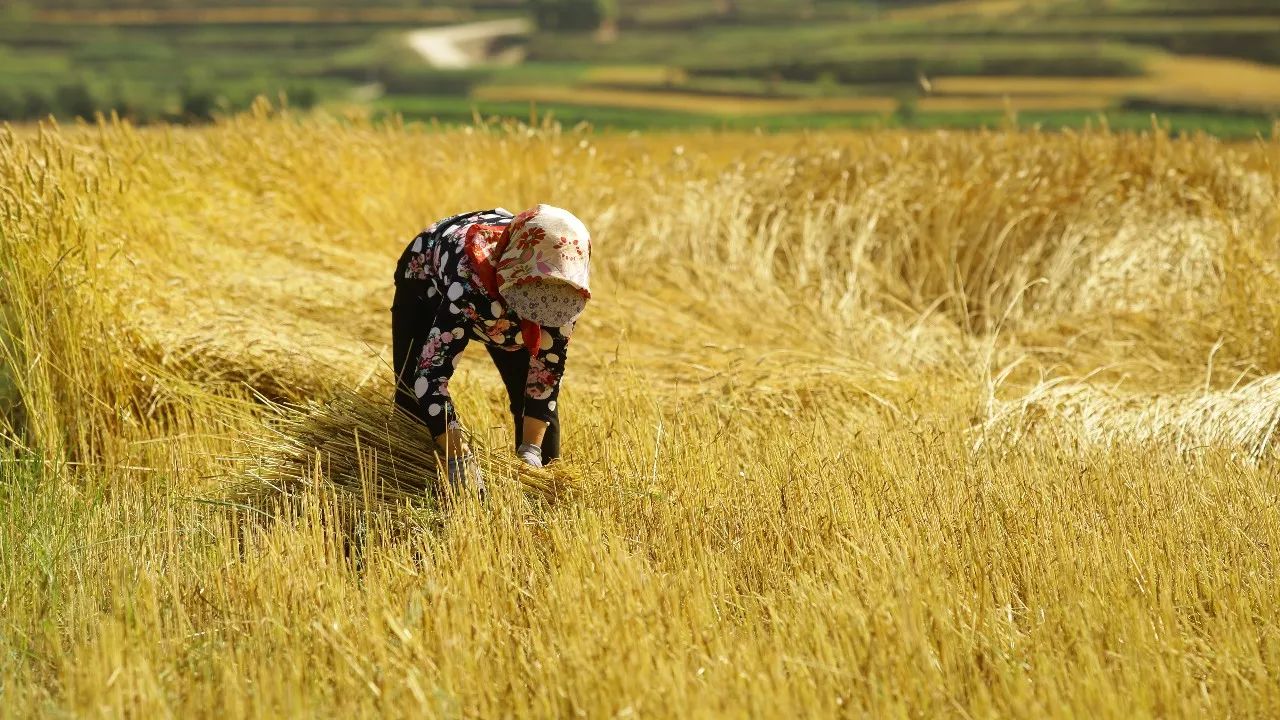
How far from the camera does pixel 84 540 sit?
3.57m

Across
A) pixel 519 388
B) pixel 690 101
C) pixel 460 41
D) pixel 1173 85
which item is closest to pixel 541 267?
pixel 519 388

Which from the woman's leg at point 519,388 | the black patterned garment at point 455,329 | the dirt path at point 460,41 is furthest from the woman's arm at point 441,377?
the dirt path at point 460,41

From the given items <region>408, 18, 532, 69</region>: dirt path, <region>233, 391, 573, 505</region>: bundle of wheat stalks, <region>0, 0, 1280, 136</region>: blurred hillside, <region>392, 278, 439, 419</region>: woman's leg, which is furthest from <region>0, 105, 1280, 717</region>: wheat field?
<region>408, 18, 532, 69</region>: dirt path

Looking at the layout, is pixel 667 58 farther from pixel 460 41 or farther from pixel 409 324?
pixel 409 324

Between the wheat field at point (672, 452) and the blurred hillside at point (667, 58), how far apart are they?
64.8ft

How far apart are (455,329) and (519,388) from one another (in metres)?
0.47

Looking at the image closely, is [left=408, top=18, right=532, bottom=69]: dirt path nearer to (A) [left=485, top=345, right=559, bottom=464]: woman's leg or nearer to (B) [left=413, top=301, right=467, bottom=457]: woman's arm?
(A) [left=485, top=345, right=559, bottom=464]: woman's leg

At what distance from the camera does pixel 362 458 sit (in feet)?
11.8

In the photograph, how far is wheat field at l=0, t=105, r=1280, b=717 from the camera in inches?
106

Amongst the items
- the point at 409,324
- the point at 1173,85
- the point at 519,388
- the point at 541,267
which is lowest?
the point at 1173,85

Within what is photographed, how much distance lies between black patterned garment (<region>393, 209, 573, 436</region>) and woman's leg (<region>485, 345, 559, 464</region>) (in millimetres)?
28

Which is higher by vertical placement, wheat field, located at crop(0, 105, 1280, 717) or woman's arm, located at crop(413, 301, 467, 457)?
woman's arm, located at crop(413, 301, 467, 457)

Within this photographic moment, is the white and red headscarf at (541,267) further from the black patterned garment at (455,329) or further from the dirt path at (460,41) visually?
the dirt path at (460,41)

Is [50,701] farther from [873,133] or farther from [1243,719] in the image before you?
[873,133]
